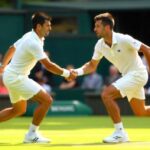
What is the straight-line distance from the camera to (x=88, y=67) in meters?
14.2

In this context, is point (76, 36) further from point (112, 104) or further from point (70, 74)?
point (112, 104)

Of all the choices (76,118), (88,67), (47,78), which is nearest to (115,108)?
(88,67)

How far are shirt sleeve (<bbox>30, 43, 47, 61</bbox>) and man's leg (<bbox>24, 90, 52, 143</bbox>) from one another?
20.9 inches

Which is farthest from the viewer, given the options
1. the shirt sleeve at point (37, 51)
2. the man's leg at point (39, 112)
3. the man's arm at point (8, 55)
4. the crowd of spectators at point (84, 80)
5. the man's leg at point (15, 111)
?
the crowd of spectators at point (84, 80)

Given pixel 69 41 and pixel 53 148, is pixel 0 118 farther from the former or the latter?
pixel 69 41

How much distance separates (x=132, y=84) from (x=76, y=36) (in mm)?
13227

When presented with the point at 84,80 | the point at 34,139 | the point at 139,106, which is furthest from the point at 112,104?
the point at 84,80

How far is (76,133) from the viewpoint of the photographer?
51.4 ft

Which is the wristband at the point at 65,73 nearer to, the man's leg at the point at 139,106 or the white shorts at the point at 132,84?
the white shorts at the point at 132,84

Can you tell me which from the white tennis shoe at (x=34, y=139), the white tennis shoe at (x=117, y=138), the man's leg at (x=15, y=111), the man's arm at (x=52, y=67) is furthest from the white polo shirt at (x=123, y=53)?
the white tennis shoe at (x=34, y=139)

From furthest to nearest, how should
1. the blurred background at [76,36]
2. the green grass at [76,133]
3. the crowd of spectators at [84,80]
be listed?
the crowd of spectators at [84,80] → the blurred background at [76,36] → the green grass at [76,133]

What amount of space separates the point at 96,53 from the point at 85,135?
181cm

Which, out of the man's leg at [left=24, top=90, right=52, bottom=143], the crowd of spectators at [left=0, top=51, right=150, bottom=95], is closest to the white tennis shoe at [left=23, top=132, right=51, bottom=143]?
the man's leg at [left=24, top=90, right=52, bottom=143]

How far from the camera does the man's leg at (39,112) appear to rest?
13.1m
